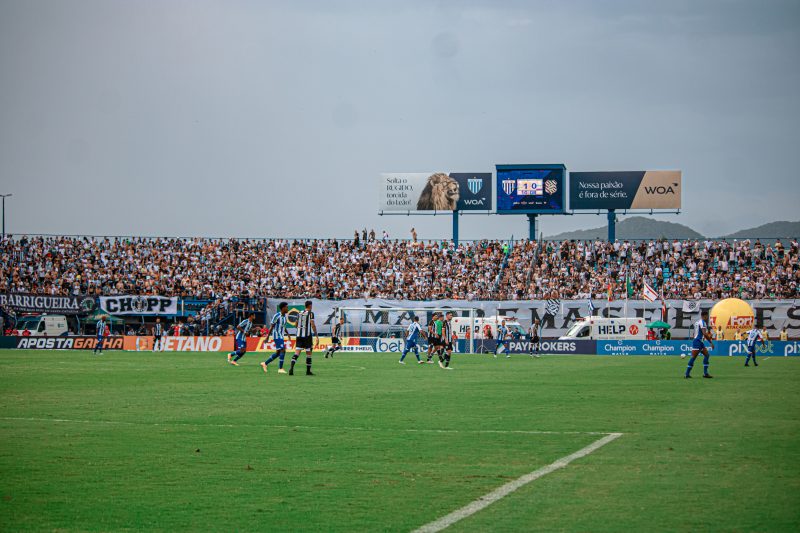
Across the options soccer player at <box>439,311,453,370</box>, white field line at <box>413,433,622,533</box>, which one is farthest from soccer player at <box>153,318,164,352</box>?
white field line at <box>413,433,622,533</box>

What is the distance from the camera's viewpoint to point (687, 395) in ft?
75.3

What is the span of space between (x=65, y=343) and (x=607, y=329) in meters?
32.9

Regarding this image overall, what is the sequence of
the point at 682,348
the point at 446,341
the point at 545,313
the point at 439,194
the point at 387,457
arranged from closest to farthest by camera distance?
1. the point at 387,457
2. the point at 446,341
3. the point at 682,348
4. the point at 545,313
5. the point at 439,194

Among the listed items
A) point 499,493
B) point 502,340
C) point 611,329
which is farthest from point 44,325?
point 499,493

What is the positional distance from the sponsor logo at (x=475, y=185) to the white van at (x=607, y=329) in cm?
1751

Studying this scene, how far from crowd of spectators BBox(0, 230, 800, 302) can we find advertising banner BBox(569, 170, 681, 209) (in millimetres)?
4656

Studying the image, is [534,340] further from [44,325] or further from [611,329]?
[44,325]

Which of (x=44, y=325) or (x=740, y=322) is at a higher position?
(x=740, y=322)

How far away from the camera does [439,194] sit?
74.5 m

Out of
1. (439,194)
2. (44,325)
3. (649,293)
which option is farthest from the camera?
(439,194)

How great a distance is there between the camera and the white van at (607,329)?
5709cm

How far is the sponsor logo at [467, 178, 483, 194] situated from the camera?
73.0 m

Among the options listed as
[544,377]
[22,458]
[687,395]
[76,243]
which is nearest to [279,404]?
[22,458]

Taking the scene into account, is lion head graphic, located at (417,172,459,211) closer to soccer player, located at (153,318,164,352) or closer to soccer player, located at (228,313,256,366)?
soccer player, located at (153,318,164,352)
